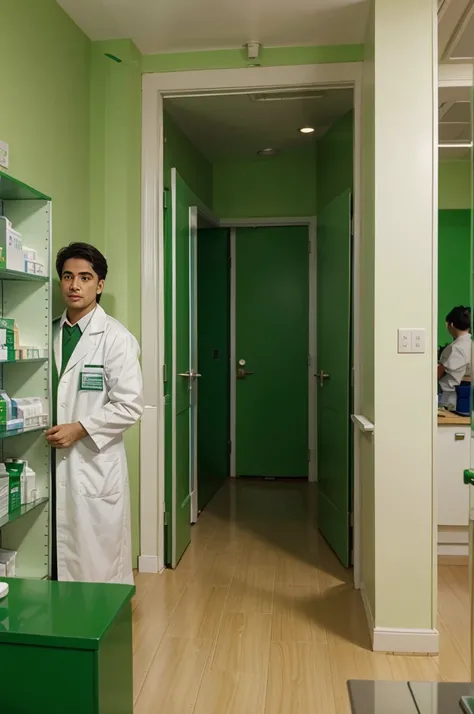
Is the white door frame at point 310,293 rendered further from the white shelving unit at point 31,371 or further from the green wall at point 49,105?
the white shelving unit at point 31,371

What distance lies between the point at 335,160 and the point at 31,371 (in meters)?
2.84

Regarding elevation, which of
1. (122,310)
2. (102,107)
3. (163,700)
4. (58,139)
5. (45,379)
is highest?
(102,107)

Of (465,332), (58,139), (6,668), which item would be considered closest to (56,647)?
(6,668)

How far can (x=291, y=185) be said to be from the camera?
5.30 meters

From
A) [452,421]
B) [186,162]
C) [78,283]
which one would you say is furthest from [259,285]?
→ [78,283]

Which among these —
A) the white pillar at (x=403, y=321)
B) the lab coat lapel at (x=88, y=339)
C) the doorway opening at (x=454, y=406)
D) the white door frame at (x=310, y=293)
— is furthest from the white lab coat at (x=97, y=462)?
the white door frame at (x=310, y=293)

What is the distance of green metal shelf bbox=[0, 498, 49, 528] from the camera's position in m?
2.00

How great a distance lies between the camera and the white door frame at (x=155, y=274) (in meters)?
3.19

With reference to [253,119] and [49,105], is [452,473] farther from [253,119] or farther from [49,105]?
[49,105]

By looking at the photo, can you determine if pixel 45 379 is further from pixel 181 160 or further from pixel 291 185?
pixel 291 185

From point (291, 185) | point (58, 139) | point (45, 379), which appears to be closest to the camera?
point (45, 379)

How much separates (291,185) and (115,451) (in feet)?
11.9

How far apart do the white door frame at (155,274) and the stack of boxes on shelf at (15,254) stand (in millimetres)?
1071

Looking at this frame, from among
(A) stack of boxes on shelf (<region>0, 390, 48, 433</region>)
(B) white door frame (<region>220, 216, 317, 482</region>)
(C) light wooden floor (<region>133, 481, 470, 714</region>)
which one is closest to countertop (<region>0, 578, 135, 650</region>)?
(A) stack of boxes on shelf (<region>0, 390, 48, 433</region>)
